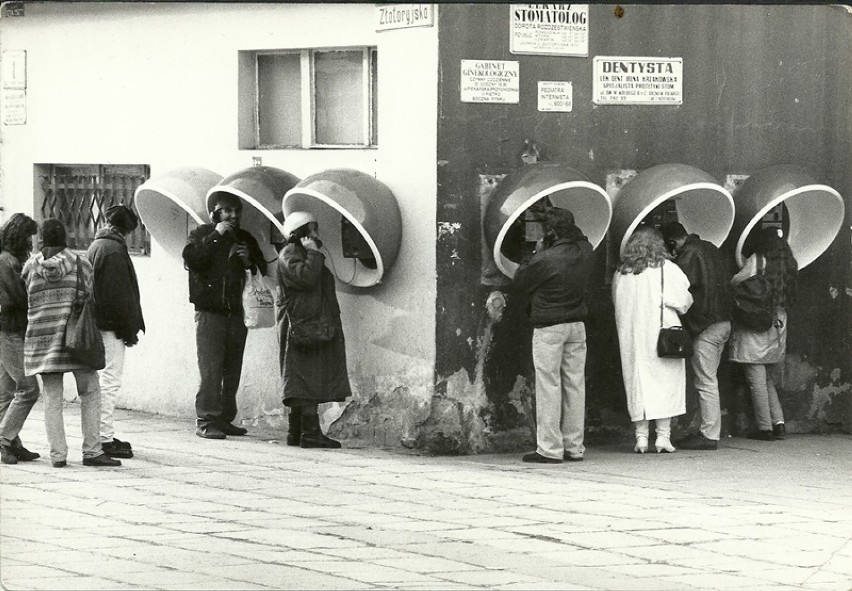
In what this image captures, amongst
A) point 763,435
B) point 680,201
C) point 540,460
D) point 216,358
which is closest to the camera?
point 540,460

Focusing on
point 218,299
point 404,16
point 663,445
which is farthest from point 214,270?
point 663,445

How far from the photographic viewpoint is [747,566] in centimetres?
674

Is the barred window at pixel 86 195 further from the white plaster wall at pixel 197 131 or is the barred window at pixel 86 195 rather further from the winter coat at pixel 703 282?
the winter coat at pixel 703 282

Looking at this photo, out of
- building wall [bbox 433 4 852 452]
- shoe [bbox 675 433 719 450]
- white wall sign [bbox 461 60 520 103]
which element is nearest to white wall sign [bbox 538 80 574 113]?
building wall [bbox 433 4 852 452]

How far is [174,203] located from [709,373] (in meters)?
4.36

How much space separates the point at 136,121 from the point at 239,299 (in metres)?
2.06

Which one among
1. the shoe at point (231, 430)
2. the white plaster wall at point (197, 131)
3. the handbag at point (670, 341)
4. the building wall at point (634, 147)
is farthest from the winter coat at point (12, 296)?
the handbag at point (670, 341)

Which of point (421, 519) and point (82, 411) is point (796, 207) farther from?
point (82, 411)

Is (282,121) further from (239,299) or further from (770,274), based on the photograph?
(770,274)

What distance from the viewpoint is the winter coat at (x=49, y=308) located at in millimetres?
8781

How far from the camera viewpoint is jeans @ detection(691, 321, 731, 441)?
10.2 metres

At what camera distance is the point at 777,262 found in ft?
34.0

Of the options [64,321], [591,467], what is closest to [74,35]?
[64,321]

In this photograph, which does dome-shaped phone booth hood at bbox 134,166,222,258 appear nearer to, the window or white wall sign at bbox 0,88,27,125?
the window
